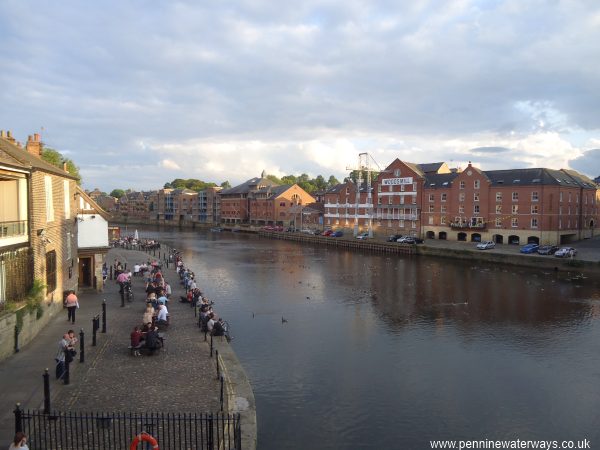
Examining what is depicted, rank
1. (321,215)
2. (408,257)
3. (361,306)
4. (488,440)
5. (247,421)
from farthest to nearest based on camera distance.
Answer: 1. (321,215)
2. (408,257)
3. (361,306)
4. (488,440)
5. (247,421)

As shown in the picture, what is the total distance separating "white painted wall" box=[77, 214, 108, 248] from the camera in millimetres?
32169

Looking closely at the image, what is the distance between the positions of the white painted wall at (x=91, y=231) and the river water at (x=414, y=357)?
9.58 metres

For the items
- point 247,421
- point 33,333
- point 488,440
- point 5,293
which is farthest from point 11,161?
point 488,440

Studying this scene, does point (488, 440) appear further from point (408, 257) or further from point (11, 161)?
point (408, 257)

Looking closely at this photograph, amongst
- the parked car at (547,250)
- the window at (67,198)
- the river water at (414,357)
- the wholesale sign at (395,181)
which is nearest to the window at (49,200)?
the window at (67,198)

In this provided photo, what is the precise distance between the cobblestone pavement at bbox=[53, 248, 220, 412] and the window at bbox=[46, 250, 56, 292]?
344 centimetres

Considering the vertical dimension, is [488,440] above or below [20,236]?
below

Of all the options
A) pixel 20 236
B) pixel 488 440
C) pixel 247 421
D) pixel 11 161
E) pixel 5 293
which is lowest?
pixel 488 440

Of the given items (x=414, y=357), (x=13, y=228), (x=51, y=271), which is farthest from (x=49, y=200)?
(x=414, y=357)

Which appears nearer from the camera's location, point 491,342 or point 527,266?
point 491,342

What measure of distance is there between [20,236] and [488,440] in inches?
740

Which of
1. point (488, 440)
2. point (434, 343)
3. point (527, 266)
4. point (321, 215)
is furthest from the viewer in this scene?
point (321, 215)

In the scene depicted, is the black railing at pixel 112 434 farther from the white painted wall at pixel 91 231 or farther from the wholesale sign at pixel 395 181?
the wholesale sign at pixel 395 181

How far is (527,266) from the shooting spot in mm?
53094
